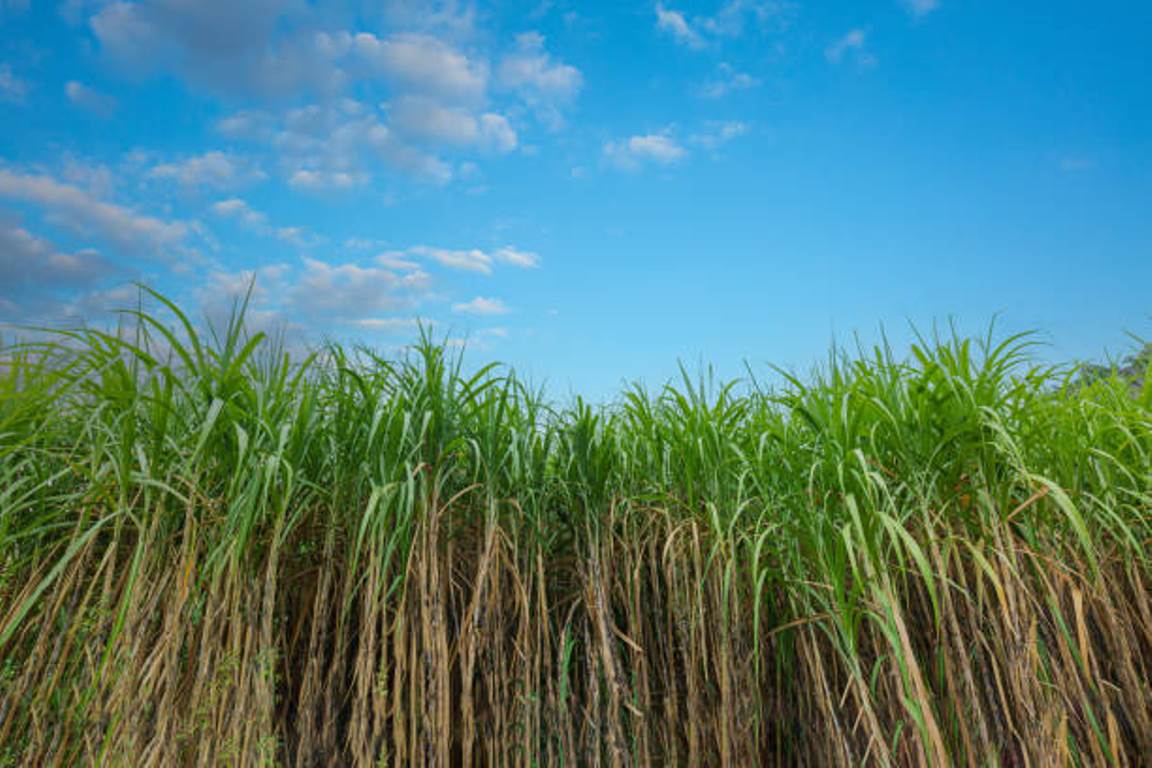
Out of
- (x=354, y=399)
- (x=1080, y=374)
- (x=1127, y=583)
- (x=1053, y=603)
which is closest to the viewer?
(x=1053, y=603)

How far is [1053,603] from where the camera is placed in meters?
1.93

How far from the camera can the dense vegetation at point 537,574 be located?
6.11ft

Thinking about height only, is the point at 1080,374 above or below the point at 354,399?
above

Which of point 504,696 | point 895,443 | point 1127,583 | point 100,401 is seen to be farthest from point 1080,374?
point 100,401

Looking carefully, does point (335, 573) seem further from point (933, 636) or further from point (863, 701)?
point (933, 636)

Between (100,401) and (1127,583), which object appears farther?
(1127,583)

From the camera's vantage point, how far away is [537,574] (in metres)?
2.22

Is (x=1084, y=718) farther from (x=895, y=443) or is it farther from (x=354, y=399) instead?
(x=354, y=399)

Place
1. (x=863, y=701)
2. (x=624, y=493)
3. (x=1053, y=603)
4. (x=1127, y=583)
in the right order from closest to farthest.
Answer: (x=863, y=701), (x=1053, y=603), (x=624, y=493), (x=1127, y=583)

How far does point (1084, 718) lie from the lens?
2055 millimetres

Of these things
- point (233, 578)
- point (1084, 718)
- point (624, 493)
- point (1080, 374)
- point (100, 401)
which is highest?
point (1080, 374)

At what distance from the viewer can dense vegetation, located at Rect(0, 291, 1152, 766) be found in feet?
6.11

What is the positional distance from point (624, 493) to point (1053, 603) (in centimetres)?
133

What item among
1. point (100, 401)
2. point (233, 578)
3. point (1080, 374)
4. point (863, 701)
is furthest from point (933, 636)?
point (100, 401)
